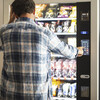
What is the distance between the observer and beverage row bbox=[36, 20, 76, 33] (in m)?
2.23

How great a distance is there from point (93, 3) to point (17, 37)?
0.99 meters

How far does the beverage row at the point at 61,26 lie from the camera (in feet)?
7.30

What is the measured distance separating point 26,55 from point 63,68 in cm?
103

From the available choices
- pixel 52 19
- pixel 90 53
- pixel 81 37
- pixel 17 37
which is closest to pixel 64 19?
pixel 52 19

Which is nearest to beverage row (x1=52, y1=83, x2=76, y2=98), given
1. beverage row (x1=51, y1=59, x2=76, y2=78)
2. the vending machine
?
the vending machine

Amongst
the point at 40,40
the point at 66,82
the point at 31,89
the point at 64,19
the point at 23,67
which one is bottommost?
the point at 66,82

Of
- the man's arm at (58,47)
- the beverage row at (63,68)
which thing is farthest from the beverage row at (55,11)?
the man's arm at (58,47)

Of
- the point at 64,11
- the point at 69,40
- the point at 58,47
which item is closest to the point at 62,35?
the point at 69,40

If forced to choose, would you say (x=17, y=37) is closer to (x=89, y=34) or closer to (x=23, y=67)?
(x=23, y=67)

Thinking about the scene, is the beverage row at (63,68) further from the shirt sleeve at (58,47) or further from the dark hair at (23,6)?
the dark hair at (23,6)

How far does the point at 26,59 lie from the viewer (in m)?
1.32

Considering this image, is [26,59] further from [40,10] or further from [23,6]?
[40,10]

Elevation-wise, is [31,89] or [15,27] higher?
[15,27]

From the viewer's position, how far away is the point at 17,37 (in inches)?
52.0
